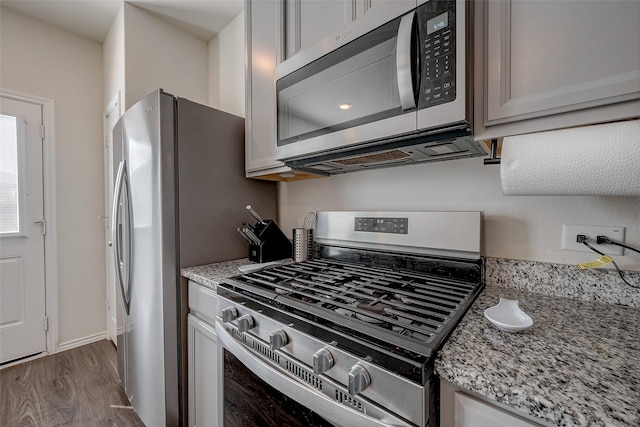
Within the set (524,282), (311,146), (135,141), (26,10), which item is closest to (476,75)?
(311,146)

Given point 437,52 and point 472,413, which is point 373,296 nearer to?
point 472,413

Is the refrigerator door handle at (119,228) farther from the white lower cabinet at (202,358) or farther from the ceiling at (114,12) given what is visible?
the ceiling at (114,12)

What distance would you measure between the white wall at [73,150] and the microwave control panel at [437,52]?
9.42 ft

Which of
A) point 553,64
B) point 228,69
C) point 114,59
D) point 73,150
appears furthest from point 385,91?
point 73,150

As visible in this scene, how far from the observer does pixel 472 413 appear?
1.70 ft

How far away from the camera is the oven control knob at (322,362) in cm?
65

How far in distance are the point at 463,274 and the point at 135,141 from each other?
171 centimetres

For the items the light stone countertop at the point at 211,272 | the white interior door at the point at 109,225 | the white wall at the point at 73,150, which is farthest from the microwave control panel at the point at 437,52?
the white wall at the point at 73,150

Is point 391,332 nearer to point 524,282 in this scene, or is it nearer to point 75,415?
point 524,282

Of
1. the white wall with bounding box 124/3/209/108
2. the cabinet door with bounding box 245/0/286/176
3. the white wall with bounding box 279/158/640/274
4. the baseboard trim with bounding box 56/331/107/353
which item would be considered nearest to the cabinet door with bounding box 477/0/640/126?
the white wall with bounding box 279/158/640/274

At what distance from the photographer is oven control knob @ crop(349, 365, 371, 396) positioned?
58 centimetres

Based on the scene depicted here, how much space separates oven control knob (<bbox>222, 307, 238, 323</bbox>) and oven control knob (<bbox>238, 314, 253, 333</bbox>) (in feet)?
0.24

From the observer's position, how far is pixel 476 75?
31.1 inches

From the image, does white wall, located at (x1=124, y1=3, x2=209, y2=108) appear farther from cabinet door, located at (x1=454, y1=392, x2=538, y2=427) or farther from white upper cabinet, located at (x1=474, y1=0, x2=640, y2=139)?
cabinet door, located at (x1=454, y1=392, x2=538, y2=427)
